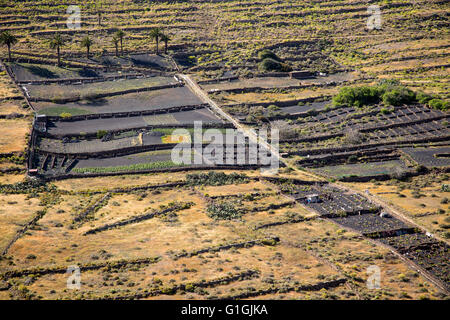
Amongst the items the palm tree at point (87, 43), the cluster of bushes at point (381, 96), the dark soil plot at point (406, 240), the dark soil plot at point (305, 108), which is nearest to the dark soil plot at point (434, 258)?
the dark soil plot at point (406, 240)

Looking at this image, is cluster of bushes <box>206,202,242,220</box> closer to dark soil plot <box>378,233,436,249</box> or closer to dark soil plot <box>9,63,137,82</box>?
dark soil plot <box>378,233,436,249</box>

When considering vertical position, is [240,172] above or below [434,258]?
above

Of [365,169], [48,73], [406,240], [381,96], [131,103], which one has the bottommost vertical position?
[406,240]

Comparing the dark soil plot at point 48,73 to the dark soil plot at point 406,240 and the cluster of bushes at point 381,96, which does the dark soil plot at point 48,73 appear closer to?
the cluster of bushes at point 381,96

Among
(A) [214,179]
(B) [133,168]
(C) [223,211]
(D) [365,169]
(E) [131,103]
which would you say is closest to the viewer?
(C) [223,211]

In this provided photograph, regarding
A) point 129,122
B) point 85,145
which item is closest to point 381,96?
point 129,122

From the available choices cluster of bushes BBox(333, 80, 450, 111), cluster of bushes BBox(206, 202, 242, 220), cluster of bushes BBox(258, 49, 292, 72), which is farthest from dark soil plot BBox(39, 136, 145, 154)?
cluster of bushes BBox(258, 49, 292, 72)

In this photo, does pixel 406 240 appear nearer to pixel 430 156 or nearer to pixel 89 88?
pixel 430 156
